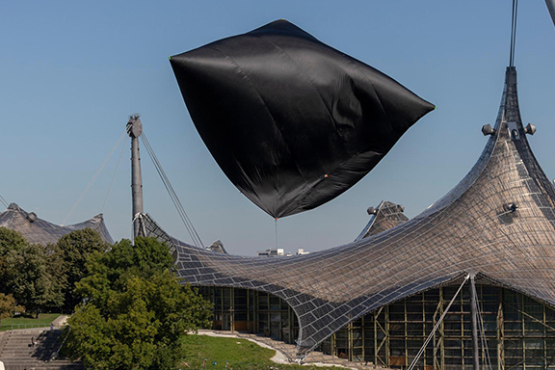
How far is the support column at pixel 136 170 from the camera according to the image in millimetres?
53844

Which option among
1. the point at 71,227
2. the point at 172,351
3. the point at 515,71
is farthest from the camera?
the point at 71,227

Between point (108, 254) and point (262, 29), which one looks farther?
point (108, 254)

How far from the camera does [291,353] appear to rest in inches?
2199

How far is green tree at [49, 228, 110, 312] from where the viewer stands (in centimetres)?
7806

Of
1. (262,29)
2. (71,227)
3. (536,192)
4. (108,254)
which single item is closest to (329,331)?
(108,254)

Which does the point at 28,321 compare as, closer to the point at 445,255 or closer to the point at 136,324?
the point at 136,324

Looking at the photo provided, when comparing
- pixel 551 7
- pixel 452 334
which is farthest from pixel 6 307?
pixel 551 7

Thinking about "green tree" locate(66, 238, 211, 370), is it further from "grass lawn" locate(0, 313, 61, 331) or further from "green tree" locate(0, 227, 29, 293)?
"green tree" locate(0, 227, 29, 293)

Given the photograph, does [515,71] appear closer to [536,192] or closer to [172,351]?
[536,192]

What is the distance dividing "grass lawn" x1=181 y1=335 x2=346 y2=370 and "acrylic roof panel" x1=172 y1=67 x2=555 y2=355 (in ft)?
10.8

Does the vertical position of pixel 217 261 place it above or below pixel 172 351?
above

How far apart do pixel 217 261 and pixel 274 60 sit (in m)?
61.2

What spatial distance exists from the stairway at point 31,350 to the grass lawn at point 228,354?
310 inches

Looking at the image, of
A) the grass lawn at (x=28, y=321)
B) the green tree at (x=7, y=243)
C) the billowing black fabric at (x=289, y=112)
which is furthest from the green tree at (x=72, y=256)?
the billowing black fabric at (x=289, y=112)
